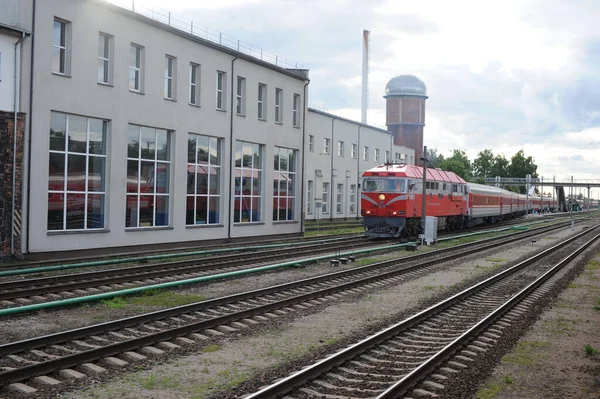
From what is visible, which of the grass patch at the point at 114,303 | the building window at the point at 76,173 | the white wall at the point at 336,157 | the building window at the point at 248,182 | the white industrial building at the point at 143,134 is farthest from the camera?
the white wall at the point at 336,157

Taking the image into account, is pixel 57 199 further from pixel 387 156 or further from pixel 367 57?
pixel 367 57

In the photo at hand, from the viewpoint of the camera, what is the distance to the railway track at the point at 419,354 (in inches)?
293

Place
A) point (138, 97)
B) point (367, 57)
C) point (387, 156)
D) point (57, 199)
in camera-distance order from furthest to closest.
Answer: point (367, 57)
point (387, 156)
point (138, 97)
point (57, 199)

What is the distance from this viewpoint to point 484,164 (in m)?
159

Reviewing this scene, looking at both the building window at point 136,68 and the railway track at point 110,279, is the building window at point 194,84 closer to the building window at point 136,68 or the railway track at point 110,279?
the building window at point 136,68

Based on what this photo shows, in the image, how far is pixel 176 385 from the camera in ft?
24.7

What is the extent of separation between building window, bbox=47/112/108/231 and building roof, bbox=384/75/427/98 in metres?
78.7

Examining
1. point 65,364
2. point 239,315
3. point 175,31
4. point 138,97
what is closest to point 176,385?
point 65,364

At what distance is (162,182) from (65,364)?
19.2 m

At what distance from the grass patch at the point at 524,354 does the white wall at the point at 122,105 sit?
15377mm

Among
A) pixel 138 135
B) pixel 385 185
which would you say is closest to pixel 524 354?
pixel 138 135

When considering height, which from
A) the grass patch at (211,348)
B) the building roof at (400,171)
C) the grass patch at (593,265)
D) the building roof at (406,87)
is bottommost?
the grass patch at (211,348)

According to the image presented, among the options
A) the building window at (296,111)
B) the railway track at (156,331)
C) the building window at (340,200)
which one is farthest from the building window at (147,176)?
the building window at (340,200)

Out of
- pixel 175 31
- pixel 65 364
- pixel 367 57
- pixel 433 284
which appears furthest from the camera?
pixel 367 57
